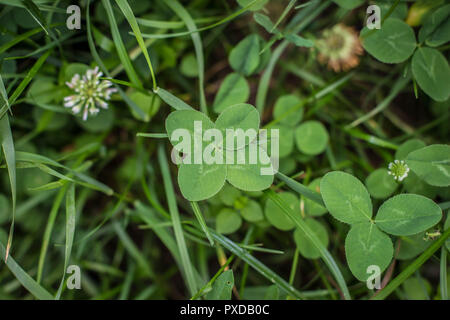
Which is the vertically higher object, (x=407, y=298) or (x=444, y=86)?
(x=444, y=86)

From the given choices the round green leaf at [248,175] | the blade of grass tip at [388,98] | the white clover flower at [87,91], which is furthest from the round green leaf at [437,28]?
the white clover flower at [87,91]

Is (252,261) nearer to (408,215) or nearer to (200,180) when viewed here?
(200,180)

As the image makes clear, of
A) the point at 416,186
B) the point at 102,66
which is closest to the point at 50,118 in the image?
the point at 102,66

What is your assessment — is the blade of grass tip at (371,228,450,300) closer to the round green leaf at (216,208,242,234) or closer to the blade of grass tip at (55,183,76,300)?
the round green leaf at (216,208,242,234)

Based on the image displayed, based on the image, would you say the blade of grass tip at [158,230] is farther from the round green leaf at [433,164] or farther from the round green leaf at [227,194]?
the round green leaf at [433,164]
